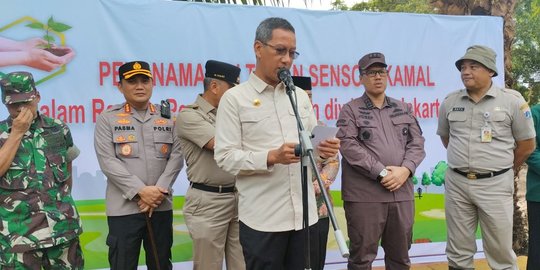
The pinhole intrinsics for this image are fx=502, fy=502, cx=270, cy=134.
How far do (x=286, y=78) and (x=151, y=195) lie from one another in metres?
1.46

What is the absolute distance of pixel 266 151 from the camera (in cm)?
223

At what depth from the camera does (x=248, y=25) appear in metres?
4.23

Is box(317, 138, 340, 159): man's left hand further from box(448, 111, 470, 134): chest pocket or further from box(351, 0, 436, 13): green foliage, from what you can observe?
box(351, 0, 436, 13): green foliage

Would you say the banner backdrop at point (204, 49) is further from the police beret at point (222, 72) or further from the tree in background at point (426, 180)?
the police beret at point (222, 72)

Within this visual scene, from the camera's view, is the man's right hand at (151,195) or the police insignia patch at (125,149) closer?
the man's right hand at (151,195)

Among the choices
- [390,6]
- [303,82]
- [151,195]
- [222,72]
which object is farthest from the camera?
[390,6]

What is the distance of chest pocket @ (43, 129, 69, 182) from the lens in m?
2.87

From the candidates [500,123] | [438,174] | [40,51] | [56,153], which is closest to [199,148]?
[56,153]

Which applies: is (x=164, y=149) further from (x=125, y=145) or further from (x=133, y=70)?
(x=133, y=70)

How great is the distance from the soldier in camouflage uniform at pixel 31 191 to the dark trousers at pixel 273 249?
1145mm

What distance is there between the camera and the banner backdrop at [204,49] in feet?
12.5

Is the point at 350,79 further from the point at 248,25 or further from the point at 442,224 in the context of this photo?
the point at 442,224

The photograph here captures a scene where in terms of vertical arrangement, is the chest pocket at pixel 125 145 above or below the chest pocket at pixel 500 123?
below

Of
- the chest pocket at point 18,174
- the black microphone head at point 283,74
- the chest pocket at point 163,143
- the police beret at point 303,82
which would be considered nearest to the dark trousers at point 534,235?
the police beret at point 303,82
